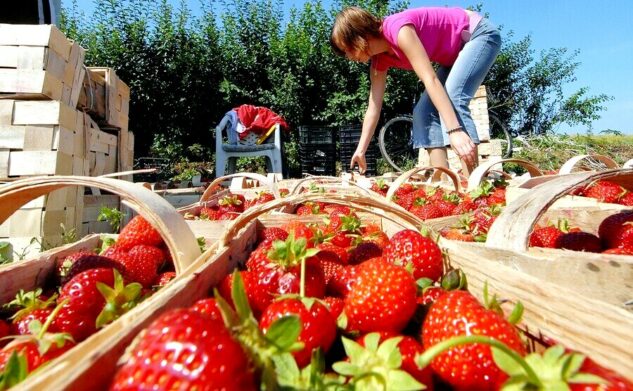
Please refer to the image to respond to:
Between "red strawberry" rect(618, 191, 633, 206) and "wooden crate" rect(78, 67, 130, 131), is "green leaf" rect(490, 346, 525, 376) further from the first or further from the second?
"wooden crate" rect(78, 67, 130, 131)

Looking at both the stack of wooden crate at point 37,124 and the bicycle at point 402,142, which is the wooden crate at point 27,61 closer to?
the stack of wooden crate at point 37,124

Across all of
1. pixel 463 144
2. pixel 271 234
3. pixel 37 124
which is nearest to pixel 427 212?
pixel 463 144

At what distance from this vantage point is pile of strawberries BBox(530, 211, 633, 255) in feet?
3.81

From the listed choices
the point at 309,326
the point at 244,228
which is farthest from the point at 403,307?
the point at 244,228

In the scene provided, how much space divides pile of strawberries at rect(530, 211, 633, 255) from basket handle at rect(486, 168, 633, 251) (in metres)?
0.24

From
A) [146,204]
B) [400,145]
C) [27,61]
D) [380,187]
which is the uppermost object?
[400,145]

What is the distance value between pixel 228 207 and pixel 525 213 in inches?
74.5

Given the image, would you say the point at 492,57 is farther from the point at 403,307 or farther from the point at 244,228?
the point at 403,307

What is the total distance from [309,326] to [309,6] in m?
11.5

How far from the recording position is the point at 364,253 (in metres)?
1.09

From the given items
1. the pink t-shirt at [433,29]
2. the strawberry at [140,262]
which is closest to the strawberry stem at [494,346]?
the strawberry at [140,262]

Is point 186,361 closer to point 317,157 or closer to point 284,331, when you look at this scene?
point 284,331

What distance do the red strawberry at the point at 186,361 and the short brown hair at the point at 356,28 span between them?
254 cm

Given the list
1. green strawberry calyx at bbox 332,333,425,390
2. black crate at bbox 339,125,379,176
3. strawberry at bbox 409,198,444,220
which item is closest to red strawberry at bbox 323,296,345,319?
green strawberry calyx at bbox 332,333,425,390
